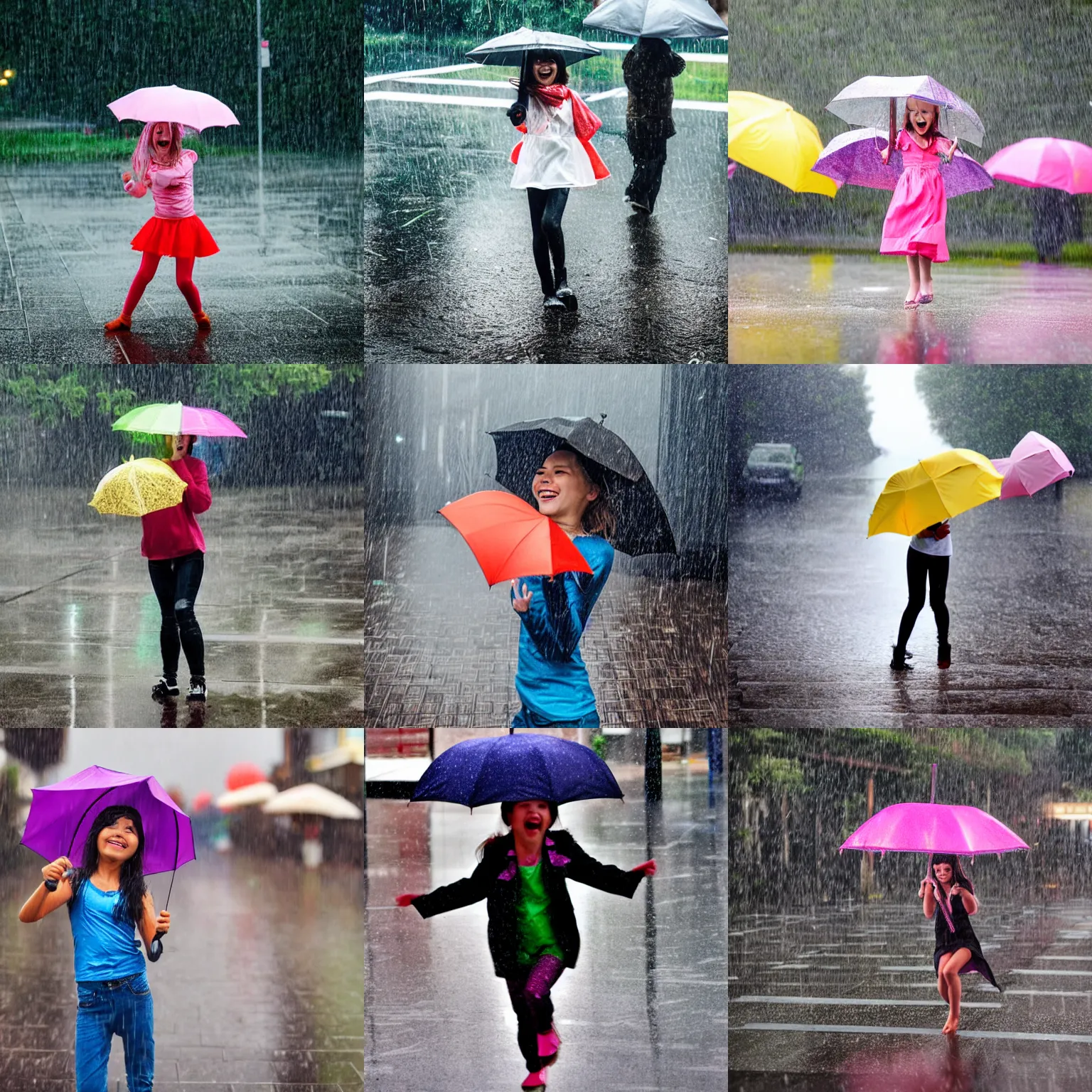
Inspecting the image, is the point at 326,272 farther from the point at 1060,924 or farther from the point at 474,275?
the point at 1060,924

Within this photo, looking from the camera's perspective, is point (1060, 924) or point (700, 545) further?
point (1060, 924)

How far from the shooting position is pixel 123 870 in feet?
20.0

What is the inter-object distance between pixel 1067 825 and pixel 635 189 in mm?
6020

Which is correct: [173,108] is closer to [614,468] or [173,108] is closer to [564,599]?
[614,468]

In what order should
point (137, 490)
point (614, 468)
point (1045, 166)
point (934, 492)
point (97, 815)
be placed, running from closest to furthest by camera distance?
point (97, 815), point (614, 468), point (137, 490), point (934, 492), point (1045, 166)

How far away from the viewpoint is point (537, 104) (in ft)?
24.3

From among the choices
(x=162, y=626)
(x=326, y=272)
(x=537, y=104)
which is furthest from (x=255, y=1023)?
(x=537, y=104)

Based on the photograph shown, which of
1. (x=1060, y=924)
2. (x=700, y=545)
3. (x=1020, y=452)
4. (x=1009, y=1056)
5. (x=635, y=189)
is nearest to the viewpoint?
(x=1009, y=1056)

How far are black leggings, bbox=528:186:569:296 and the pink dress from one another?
1889 mm

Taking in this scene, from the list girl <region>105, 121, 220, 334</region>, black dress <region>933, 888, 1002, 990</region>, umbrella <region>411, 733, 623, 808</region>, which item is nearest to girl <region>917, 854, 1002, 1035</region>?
black dress <region>933, 888, 1002, 990</region>

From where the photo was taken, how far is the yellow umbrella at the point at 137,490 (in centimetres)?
700

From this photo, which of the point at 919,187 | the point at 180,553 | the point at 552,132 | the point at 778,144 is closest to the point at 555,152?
the point at 552,132

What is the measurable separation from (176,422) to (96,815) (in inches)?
82.8

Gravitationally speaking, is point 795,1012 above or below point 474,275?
below
